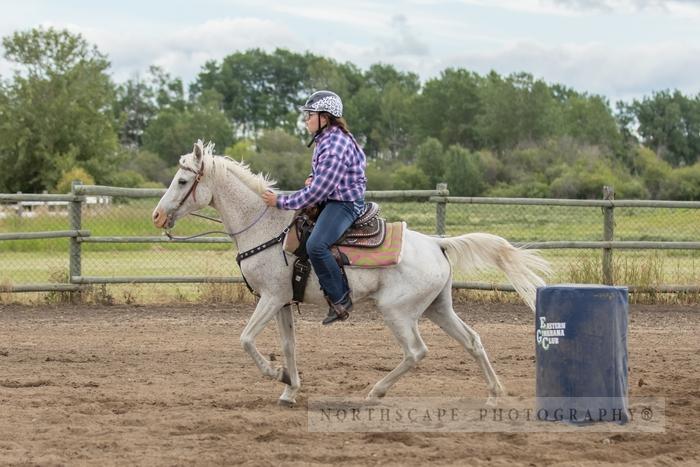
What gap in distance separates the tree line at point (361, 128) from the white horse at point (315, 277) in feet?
57.2

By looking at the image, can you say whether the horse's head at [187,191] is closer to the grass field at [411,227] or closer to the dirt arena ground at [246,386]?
the dirt arena ground at [246,386]

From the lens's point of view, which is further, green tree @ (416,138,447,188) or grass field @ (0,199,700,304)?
green tree @ (416,138,447,188)

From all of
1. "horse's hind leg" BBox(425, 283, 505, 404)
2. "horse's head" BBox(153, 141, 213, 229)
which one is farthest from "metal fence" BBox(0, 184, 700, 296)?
"horse's head" BBox(153, 141, 213, 229)

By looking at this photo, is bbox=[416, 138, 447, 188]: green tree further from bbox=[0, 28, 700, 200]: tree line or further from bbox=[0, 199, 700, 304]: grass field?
bbox=[0, 199, 700, 304]: grass field

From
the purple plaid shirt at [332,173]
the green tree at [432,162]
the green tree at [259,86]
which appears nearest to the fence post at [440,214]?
Result: the purple plaid shirt at [332,173]

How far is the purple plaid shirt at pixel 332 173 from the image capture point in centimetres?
756

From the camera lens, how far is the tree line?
43.1 metres

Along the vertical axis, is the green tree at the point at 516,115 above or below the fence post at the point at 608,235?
above

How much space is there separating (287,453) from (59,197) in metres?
9.37

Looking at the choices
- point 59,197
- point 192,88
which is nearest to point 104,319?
point 59,197

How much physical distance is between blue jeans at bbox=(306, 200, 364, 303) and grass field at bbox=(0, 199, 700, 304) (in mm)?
7335

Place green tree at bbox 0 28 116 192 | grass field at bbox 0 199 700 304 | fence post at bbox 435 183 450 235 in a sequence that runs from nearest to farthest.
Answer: fence post at bbox 435 183 450 235, grass field at bbox 0 199 700 304, green tree at bbox 0 28 116 192

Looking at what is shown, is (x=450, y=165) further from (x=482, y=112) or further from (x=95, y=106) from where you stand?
(x=482, y=112)

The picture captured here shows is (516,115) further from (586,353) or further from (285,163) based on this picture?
(586,353)
